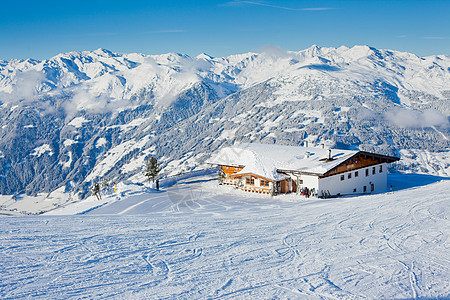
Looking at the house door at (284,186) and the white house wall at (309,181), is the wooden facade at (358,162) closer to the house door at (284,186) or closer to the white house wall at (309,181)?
the white house wall at (309,181)

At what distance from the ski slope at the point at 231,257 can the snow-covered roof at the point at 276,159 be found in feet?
53.4

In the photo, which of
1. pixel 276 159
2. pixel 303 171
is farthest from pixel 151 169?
pixel 303 171

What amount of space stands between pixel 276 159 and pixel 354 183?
28.8 ft

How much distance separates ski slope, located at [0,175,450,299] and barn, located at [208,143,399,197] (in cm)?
1549

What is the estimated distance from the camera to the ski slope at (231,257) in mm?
8030

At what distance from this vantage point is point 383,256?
10.6 m

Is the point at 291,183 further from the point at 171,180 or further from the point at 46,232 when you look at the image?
the point at 46,232

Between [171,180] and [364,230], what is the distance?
112 ft

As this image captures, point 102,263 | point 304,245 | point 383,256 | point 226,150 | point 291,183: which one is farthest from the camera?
point 226,150

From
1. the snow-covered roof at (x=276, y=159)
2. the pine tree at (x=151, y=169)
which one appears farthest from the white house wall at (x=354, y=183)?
Answer: the pine tree at (x=151, y=169)

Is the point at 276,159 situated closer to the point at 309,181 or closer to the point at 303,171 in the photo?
the point at 303,171

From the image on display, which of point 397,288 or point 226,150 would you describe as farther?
point 226,150

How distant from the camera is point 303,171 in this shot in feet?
110

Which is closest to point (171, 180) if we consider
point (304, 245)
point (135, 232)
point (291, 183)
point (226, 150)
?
point (226, 150)
